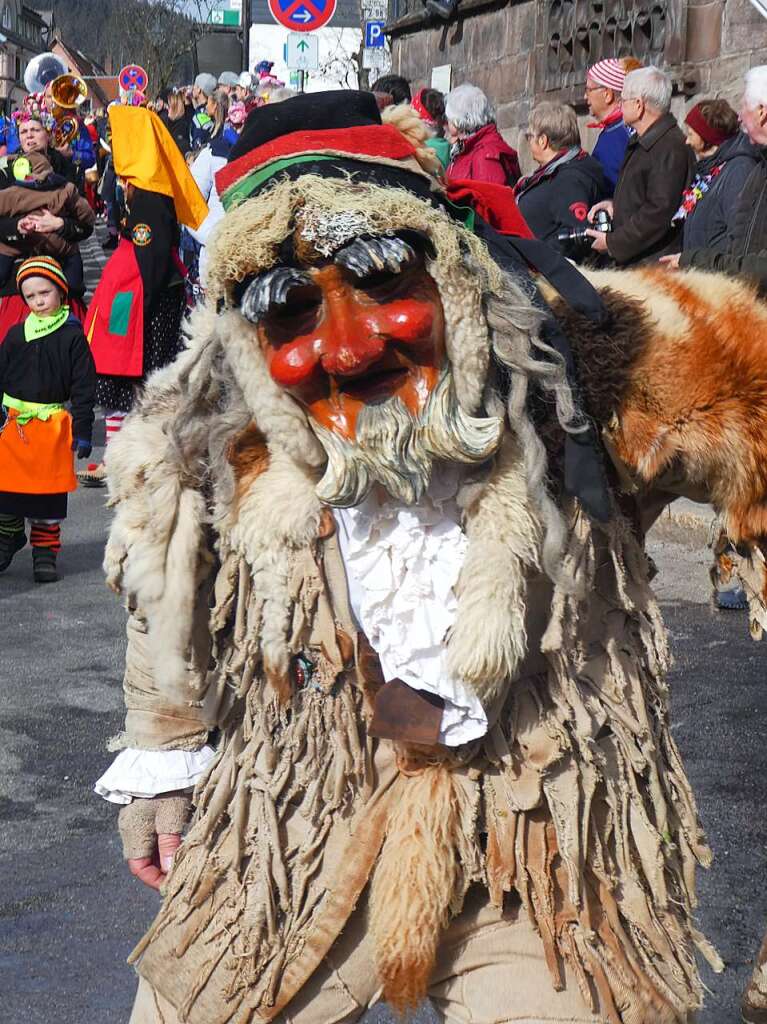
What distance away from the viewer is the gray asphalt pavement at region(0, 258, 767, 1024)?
318 cm

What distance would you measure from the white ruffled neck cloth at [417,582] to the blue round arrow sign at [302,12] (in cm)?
1072

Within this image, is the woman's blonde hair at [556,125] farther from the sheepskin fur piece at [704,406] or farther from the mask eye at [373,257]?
the mask eye at [373,257]

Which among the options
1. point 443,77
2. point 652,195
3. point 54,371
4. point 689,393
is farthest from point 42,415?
point 443,77

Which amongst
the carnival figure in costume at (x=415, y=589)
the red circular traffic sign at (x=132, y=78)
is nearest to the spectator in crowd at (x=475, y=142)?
the carnival figure in costume at (x=415, y=589)

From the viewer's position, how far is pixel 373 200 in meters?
1.87

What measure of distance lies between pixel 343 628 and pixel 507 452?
0.34 m

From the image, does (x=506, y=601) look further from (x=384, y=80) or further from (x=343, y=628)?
(x=384, y=80)

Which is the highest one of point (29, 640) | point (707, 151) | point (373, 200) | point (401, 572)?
point (707, 151)

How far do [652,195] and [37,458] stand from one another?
2.98 metres

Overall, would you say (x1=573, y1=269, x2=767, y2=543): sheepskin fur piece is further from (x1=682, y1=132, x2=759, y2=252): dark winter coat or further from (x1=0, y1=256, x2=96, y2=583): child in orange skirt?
(x1=0, y1=256, x2=96, y2=583): child in orange skirt

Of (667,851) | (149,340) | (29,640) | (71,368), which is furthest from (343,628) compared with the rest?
(149,340)

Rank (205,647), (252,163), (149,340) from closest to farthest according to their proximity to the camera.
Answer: (252,163) → (205,647) → (149,340)

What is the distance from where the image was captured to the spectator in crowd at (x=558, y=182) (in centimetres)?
678

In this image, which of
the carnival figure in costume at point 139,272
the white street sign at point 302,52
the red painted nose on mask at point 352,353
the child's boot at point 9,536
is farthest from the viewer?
the white street sign at point 302,52
